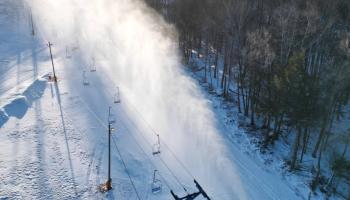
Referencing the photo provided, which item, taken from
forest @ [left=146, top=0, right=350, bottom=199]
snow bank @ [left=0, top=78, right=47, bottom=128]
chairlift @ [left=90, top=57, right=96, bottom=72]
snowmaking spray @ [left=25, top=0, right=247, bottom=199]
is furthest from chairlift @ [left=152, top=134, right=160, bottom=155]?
chairlift @ [left=90, top=57, right=96, bottom=72]

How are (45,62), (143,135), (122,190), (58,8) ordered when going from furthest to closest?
(58,8) < (45,62) < (143,135) < (122,190)

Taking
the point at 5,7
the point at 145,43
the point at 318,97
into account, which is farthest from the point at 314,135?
the point at 5,7

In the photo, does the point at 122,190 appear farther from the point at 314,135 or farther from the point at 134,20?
the point at 134,20

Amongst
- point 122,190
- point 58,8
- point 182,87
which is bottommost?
point 122,190

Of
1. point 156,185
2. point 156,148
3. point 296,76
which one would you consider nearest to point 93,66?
point 156,148

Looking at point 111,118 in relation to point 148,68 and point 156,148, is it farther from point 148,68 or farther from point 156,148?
point 148,68

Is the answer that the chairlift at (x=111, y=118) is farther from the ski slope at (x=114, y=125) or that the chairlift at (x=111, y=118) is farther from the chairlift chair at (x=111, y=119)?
the ski slope at (x=114, y=125)
